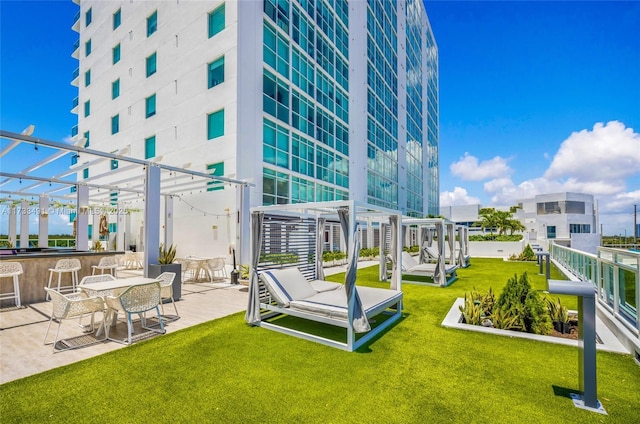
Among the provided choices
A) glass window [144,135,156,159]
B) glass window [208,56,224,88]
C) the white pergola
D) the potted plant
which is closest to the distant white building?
glass window [208,56,224,88]

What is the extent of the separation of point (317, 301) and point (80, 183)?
11.9 metres

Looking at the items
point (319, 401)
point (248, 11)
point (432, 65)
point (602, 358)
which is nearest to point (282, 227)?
point (319, 401)

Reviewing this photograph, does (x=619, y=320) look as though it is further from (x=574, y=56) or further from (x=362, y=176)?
(x=362, y=176)

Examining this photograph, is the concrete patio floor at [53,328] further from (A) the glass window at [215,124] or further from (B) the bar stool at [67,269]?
(A) the glass window at [215,124]

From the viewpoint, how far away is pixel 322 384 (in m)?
3.81

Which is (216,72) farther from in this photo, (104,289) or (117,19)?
(104,289)

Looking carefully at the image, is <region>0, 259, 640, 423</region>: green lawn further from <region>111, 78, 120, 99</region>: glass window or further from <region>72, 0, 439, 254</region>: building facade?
<region>111, 78, 120, 99</region>: glass window

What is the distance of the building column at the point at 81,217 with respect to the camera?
1284 cm

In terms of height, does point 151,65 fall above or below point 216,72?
above

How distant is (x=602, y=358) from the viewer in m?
4.49

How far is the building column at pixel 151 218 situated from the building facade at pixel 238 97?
1151 mm

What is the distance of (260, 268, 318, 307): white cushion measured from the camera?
6113 mm

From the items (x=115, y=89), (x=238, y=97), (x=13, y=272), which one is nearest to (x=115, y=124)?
(x=115, y=89)

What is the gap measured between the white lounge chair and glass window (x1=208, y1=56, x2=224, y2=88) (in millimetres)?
12060
